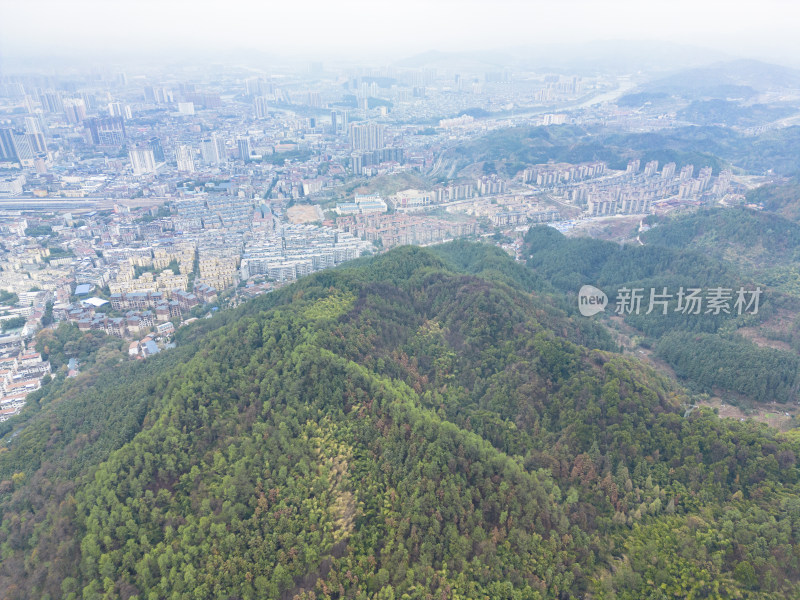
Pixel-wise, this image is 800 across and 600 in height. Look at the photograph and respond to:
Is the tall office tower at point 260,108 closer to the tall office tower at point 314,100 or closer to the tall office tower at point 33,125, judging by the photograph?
the tall office tower at point 314,100

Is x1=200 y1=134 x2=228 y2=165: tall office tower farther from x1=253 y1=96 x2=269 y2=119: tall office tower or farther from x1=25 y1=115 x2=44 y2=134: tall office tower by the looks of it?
x1=253 y1=96 x2=269 y2=119: tall office tower

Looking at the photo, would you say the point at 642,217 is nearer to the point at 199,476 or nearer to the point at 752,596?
the point at 752,596

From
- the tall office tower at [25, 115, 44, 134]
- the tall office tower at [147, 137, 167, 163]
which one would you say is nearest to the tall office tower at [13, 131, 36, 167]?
the tall office tower at [25, 115, 44, 134]

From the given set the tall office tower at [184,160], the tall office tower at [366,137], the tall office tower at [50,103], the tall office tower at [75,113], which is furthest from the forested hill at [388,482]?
the tall office tower at [50,103]

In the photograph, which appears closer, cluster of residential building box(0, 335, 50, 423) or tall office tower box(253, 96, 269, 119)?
cluster of residential building box(0, 335, 50, 423)

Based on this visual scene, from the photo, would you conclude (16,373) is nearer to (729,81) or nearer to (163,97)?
(163,97)

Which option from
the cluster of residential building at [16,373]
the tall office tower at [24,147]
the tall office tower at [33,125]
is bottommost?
the cluster of residential building at [16,373]

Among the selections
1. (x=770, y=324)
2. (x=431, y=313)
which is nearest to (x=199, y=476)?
(x=431, y=313)

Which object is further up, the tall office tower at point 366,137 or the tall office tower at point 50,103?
the tall office tower at point 50,103
